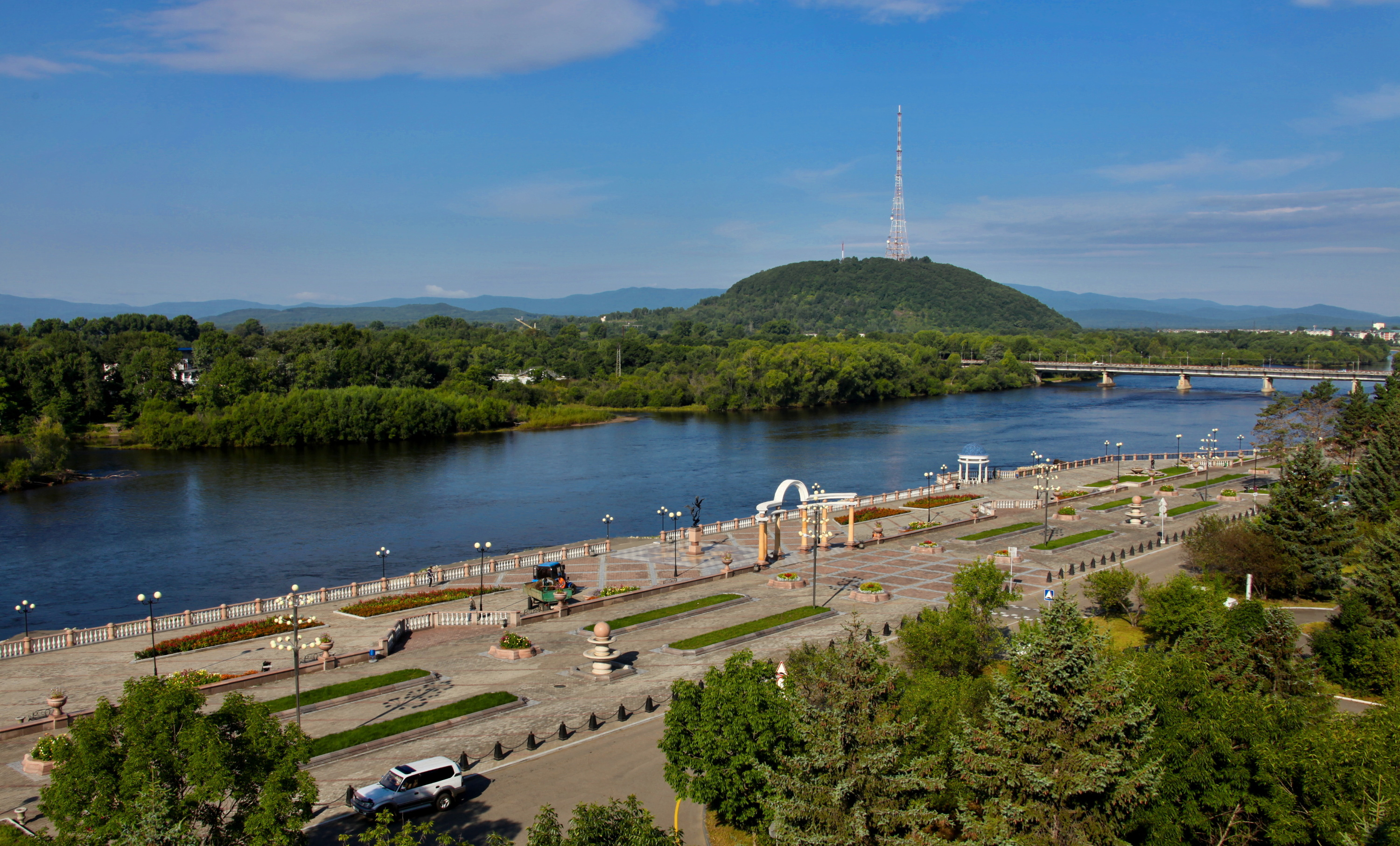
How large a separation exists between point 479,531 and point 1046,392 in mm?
122557

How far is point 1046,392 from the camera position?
15588 cm

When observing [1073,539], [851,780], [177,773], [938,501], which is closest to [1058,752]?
[851,780]

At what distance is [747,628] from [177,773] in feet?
65.5

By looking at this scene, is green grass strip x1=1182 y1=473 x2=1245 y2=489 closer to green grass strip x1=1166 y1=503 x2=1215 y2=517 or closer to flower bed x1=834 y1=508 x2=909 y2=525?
green grass strip x1=1166 y1=503 x2=1215 y2=517

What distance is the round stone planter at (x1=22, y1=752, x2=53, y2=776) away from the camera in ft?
66.9

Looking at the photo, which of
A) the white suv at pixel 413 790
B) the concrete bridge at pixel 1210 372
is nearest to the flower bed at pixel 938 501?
the white suv at pixel 413 790

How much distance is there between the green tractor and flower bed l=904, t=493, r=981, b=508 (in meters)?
25.4

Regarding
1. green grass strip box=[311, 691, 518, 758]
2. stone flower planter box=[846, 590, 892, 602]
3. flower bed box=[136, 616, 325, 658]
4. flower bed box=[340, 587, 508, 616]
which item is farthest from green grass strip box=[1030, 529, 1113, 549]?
flower bed box=[136, 616, 325, 658]

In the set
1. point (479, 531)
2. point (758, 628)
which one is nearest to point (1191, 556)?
point (758, 628)

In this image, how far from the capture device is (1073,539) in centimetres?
4588

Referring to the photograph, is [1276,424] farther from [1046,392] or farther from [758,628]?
[1046,392]

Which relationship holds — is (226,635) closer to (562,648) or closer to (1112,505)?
(562,648)

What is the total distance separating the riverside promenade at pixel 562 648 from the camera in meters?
22.5

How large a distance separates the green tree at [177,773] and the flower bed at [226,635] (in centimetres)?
1669
